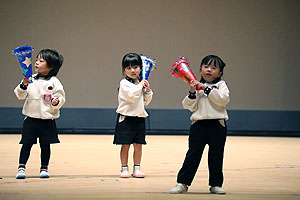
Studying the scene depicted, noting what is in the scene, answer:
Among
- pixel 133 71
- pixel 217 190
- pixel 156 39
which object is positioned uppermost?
pixel 156 39

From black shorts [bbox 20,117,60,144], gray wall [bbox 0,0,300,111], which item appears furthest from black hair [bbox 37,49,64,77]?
gray wall [bbox 0,0,300,111]

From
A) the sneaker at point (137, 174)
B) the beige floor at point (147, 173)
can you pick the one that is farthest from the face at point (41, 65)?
the sneaker at point (137, 174)

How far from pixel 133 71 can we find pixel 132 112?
349 millimetres

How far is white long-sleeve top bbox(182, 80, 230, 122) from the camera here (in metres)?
3.80

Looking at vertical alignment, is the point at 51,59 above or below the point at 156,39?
below

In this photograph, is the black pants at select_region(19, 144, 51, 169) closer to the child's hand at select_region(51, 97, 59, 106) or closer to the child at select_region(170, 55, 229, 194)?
the child's hand at select_region(51, 97, 59, 106)

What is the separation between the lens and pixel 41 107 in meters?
4.52

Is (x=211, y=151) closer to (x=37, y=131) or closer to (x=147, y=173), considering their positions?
(x=147, y=173)

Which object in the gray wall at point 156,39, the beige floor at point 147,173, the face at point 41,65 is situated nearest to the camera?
the beige floor at point 147,173

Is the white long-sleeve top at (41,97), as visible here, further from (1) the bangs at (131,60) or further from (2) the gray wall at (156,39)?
(2) the gray wall at (156,39)

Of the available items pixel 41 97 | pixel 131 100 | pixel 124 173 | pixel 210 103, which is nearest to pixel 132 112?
pixel 131 100

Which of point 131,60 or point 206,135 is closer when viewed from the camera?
point 206,135

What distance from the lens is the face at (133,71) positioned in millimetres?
4766

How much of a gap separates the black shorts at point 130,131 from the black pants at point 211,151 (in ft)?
3.11
